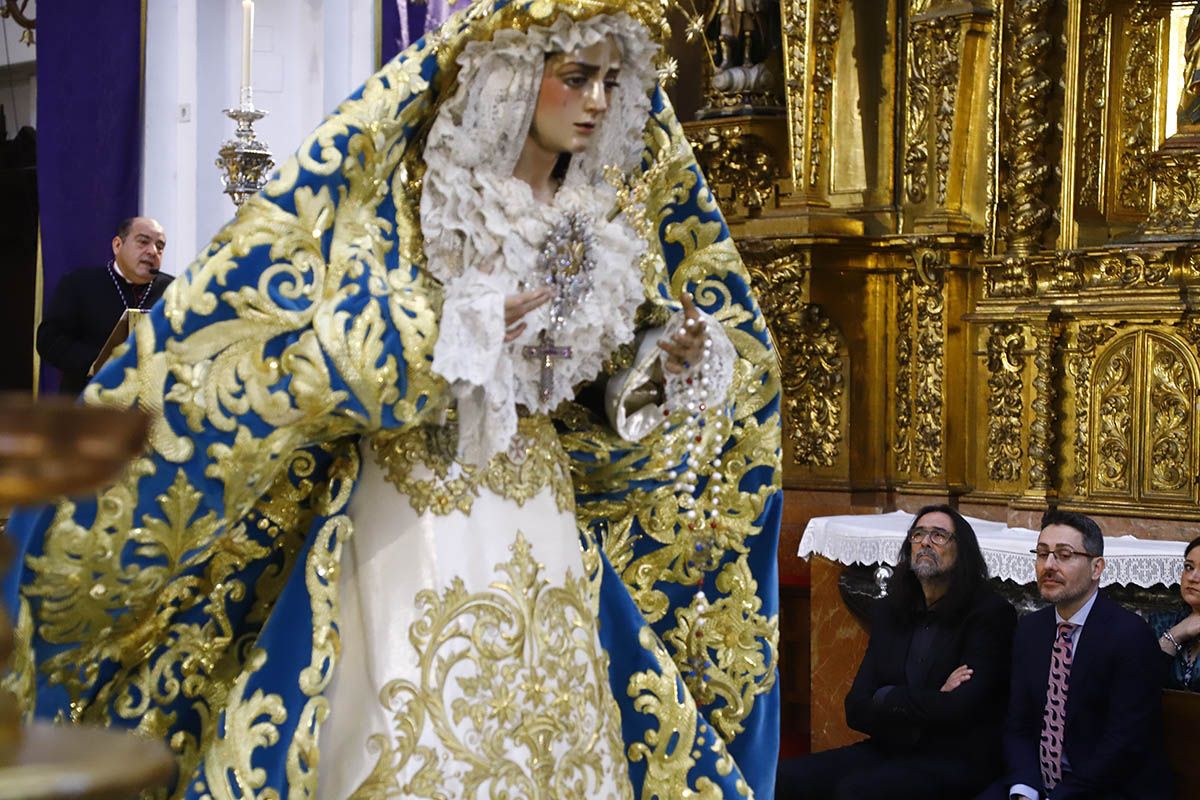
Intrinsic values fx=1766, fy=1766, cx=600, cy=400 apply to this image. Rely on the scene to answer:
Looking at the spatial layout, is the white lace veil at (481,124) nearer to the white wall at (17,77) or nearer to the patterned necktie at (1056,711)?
the patterned necktie at (1056,711)

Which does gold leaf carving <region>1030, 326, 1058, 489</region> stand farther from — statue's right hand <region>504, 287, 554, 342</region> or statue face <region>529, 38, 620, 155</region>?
statue's right hand <region>504, 287, 554, 342</region>

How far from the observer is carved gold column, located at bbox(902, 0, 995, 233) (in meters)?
6.69

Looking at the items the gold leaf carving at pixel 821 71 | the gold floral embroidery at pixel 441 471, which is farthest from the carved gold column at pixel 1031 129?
the gold floral embroidery at pixel 441 471

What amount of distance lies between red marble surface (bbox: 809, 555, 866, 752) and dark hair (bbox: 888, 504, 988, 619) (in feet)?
3.65

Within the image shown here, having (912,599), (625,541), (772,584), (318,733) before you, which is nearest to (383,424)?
(318,733)

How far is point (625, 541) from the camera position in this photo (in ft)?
10.6

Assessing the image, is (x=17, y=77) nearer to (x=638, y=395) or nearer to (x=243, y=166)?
(x=243, y=166)

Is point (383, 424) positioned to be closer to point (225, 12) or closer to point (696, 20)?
point (696, 20)

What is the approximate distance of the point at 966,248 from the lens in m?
6.73

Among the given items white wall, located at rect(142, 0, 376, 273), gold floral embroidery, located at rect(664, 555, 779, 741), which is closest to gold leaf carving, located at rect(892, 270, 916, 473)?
white wall, located at rect(142, 0, 376, 273)

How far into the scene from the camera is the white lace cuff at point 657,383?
2.90 meters

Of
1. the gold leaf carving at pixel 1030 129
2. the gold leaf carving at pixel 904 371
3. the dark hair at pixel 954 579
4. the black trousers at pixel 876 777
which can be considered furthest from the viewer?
the gold leaf carving at pixel 904 371

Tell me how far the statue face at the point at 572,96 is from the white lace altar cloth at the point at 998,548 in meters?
3.11

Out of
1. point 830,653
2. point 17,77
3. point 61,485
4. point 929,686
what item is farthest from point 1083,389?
point 61,485
